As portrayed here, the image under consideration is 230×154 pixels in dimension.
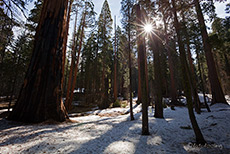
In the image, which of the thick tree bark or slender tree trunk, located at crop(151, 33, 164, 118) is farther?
slender tree trunk, located at crop(151, 33, 164, 118)

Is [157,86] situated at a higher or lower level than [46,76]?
lower

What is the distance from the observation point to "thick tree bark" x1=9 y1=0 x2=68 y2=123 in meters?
4.84

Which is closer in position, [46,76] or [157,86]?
[46,76]

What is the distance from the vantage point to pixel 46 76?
17.5 ft

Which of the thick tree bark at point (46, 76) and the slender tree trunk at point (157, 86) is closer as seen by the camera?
the thick tree bark at point (46, 76)

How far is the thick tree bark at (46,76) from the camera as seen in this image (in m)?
4.84

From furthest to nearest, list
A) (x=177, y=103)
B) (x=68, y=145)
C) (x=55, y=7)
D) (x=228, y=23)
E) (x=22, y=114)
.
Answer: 1. (x=177, y=103)
2. (x=228, y=23)
3. (x=55, y=7)
4. (x=22, y=114)
5. (x=68, y=145)

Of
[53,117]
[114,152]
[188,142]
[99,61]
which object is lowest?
[188,142]

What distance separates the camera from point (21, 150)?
2.34 m

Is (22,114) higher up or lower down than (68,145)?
higher up

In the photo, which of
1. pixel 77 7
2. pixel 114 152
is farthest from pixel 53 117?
pixel 77 7

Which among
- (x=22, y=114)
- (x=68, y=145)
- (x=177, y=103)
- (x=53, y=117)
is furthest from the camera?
(x=177, y=103)

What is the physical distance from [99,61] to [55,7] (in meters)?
14.4

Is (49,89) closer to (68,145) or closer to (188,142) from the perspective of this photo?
(68,145)
